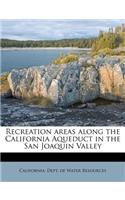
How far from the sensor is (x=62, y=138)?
11.8 ft

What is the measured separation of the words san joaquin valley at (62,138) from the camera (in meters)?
3.58

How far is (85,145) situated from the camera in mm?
3568

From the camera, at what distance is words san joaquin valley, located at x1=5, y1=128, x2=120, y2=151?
3576 millimetres

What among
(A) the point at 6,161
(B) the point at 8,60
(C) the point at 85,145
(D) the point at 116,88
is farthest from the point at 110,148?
(B) the point at 8,60

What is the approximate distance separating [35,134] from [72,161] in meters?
0.33

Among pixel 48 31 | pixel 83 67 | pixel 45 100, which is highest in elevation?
pixel 48 31

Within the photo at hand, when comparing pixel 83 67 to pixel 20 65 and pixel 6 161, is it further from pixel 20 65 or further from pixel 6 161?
pixel 6 161

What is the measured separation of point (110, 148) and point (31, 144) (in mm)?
563

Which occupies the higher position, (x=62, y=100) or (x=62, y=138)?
(x=62, y=100)

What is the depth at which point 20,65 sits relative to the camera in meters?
3.73

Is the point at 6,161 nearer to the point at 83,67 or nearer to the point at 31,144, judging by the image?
the point at 31,144

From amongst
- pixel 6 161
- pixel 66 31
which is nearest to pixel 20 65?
pixel 66 31

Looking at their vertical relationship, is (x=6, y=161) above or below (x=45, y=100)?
below

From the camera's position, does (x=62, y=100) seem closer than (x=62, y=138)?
No
